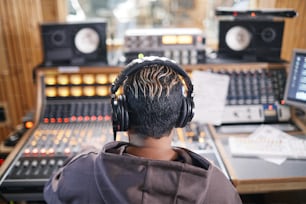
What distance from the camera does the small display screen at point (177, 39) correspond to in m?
1.67

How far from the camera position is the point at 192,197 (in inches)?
29.2

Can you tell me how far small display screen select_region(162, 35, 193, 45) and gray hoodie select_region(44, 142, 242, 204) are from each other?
0.97 metres

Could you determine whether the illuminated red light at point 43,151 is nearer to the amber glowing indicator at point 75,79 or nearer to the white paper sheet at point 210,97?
the amber glowing indicator at point 75,79

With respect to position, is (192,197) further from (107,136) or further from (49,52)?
(49,52)

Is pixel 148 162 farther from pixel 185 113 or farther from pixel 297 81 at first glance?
pixel 297 81

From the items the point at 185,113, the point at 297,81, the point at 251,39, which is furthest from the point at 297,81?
the point at 185,113

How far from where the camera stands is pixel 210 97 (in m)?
1.64

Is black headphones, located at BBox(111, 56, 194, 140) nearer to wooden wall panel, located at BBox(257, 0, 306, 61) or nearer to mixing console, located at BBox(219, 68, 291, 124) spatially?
mixing console, located at BBox(219, 68, 291, 124)

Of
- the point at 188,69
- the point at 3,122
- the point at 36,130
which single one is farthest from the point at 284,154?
the point at 3,122

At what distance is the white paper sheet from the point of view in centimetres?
162

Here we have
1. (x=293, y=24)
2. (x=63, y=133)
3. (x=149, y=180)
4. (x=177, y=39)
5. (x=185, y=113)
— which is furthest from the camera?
(x=293, y=24)

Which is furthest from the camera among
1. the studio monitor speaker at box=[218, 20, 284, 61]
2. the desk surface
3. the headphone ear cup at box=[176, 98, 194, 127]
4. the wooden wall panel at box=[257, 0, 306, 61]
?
the wooden wall panel at box=[257, 0, 306, 61]

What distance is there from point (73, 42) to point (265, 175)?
1170mm

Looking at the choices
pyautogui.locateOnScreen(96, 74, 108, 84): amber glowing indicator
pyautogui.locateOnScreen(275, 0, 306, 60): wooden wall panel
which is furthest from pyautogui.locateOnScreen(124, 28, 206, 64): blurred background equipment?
pyautogui.locateOnScreen(275, 0, 306, 60): wooden wall panel
